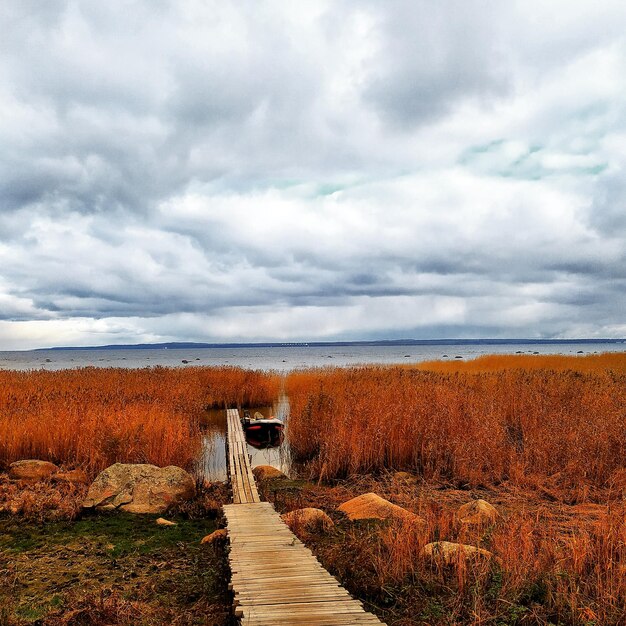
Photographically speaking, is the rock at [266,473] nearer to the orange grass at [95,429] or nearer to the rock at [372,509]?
the orange grass at [95,429]

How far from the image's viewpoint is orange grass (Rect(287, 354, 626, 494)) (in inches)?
389

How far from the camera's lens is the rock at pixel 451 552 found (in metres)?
5.21

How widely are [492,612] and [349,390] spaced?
462 inches

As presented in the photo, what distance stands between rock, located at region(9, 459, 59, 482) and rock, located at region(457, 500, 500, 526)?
6986 mm

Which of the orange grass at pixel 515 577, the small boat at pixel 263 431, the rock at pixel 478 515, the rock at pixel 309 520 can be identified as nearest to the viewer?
the orange grass at pixel 515 577

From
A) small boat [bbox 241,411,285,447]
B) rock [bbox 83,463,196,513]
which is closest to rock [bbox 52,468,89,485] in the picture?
rock [bbox 83,463,196,513]

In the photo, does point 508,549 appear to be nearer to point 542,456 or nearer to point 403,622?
point 403,622

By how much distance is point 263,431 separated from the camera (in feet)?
52.4

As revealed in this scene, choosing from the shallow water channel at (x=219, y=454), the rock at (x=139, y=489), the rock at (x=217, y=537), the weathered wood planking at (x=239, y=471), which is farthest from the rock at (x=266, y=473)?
the rock at (x=217, y=537)

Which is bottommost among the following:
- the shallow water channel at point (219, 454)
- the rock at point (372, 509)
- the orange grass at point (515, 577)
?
the shallow water channel at point (219, 454)

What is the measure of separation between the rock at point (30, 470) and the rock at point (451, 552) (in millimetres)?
6927

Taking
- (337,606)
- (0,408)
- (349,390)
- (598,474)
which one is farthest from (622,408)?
(0,408)

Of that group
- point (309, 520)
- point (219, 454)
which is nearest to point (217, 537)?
point (309, 520)

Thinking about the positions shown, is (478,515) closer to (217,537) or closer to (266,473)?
(217,537)
